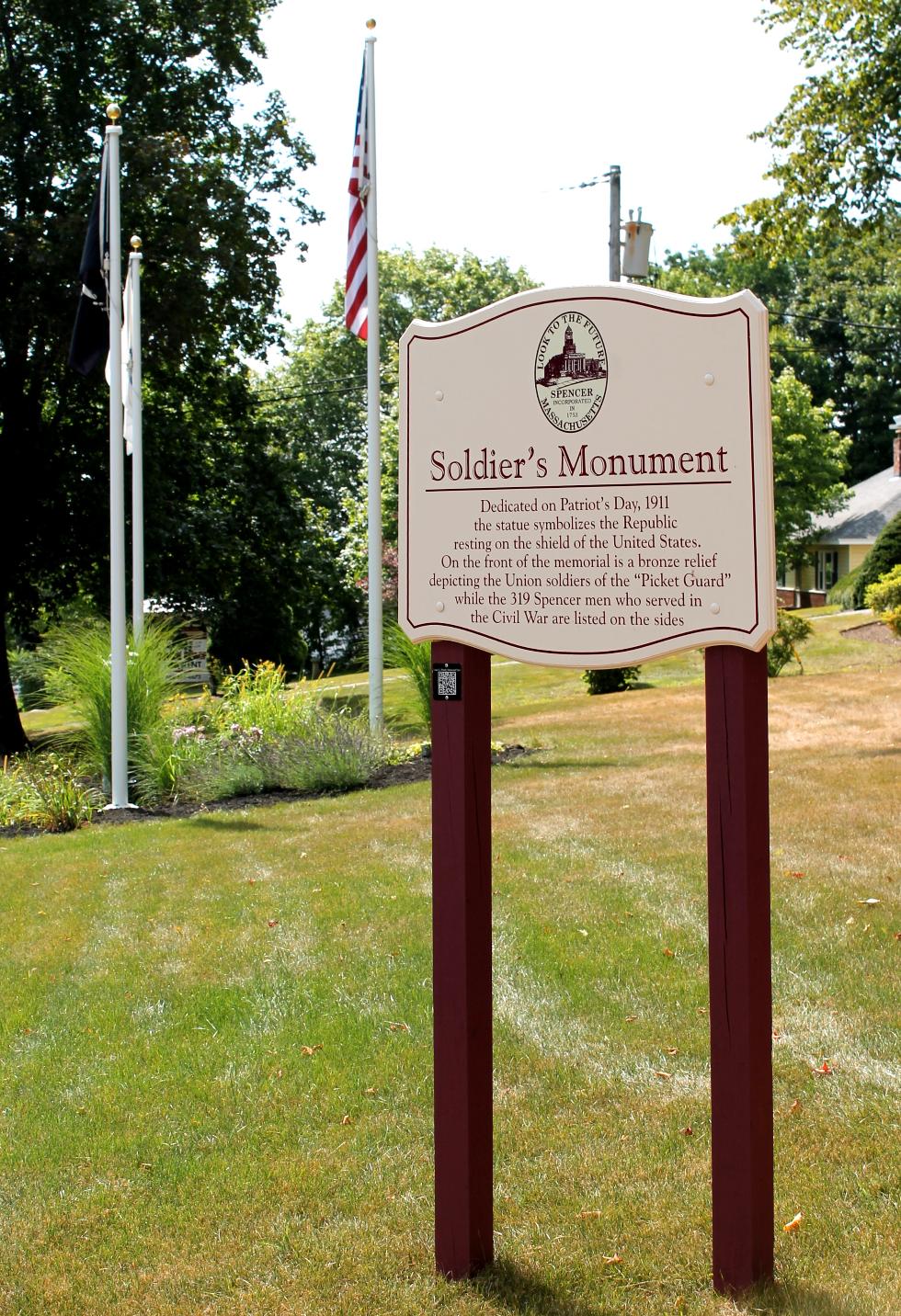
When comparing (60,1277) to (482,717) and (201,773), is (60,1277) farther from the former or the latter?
(201,773)

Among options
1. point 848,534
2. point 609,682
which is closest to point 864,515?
point 848,534

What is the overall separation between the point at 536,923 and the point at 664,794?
368 cm

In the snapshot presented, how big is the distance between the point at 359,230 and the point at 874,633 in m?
17.4

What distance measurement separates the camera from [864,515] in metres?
48.7

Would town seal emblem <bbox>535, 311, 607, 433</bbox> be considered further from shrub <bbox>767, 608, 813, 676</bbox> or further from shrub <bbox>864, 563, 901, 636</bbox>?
shrub <bbox>864, 563, 901, 636</bbox>

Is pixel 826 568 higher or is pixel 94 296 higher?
pixel 94 296

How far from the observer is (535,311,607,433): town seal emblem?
3411 mm

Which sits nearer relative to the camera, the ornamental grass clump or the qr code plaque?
the qr code plaque

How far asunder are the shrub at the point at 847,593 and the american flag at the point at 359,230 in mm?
26255

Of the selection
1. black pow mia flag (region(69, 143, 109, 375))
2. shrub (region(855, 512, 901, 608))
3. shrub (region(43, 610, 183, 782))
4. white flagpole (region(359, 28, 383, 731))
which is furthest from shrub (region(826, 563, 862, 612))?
shrub (region(43, 610, 183, 782))

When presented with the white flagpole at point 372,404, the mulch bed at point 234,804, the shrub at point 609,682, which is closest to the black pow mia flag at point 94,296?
the white flagpole at point 372,404

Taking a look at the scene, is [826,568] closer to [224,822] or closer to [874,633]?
[874,633]

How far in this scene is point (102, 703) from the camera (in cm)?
1266

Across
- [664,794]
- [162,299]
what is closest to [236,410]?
[162,299]
